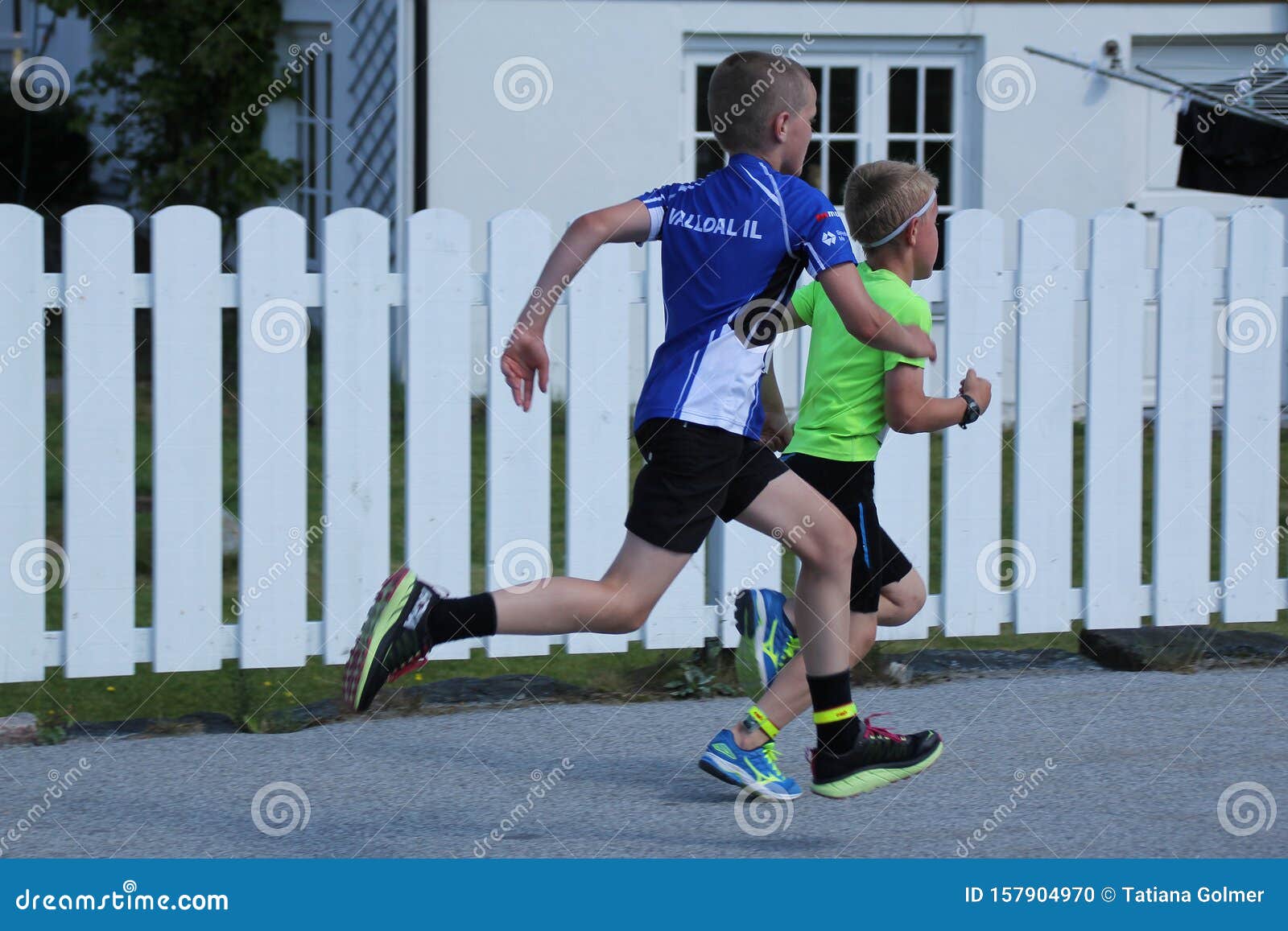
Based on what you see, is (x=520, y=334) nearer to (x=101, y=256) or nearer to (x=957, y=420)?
(x=957, y=420)

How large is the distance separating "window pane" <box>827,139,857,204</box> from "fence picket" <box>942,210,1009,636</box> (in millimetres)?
5563

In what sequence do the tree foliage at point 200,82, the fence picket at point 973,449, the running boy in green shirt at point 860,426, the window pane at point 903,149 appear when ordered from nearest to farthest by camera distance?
the running boy in green shirt at point 860,426 < the fence picket at point 973,449 < the window pane at point 903,149 < the tree foliage at point 200,82

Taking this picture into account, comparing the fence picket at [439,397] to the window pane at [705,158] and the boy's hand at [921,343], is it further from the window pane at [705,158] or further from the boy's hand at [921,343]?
the window pane at [705,158]

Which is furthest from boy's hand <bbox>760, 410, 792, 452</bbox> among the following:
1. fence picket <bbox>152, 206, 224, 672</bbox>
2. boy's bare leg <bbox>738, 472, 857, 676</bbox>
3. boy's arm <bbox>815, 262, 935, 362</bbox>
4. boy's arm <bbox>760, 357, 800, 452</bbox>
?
fence picket <bbox>152, 206, 224, 672</bbox>

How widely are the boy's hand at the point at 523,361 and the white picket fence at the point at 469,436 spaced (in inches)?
52.5

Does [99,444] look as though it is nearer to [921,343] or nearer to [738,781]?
[738,781]

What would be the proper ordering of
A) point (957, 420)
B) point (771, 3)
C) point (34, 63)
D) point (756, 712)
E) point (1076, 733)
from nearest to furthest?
1. point (957, 420)
2. point (756, 712)
3. point (1076, 733)
4. point (771, 3)
5. point (34, 63)

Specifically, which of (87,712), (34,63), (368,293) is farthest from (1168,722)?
(34,63)

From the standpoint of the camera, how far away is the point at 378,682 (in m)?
3.33

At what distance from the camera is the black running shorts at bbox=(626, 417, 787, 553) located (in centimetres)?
335

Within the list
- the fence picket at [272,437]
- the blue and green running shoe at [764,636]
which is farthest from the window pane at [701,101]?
the blue and green running shoe at [764,636]

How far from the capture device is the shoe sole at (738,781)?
3.58 metres

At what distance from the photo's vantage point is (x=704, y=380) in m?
3.35

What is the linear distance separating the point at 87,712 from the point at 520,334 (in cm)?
207
